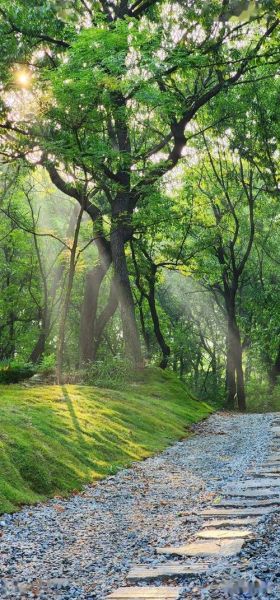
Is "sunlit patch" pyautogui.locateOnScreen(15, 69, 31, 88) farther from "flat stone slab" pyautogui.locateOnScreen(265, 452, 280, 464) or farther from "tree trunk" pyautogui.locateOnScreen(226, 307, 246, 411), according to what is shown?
"tree trunk" pyautogui.locateOnScreen(226, 307, 246, 411)

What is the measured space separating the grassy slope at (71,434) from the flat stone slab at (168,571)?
3013mm

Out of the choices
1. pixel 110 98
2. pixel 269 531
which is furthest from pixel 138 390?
pixel 269 531

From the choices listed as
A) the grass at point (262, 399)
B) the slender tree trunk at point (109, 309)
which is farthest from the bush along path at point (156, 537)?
the grass at point (262, 399)

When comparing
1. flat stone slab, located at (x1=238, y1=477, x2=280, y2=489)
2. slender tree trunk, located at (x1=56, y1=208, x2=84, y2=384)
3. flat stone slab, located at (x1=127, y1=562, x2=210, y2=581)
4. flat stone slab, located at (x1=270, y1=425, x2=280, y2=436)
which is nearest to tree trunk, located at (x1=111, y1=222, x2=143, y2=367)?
slender tree trunk, located at (x1=56, y1=208, x2=84, y2=384)

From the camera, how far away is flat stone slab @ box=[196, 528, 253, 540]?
568cm

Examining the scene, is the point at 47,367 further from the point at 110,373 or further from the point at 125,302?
the point at 125,302

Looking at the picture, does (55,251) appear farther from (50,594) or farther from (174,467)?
(50,594)

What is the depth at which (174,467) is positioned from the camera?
11125 mm

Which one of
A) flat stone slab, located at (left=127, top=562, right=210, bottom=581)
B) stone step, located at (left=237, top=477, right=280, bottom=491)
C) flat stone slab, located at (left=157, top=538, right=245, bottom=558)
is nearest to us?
flat stone slab, located at (left=127, top=562, right=210, bottom=581)

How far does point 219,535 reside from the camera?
5.83 meters

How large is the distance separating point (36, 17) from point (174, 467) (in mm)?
10824

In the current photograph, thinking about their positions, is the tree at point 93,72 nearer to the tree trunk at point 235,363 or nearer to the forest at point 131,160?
the forest at point 131,160

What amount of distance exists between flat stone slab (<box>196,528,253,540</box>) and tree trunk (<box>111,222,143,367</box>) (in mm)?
14310

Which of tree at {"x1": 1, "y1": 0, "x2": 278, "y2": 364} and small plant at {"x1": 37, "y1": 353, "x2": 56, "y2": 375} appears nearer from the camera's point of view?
tree at {"x1": 1, "y1": 0, "x2": 278, "y2": 364}
